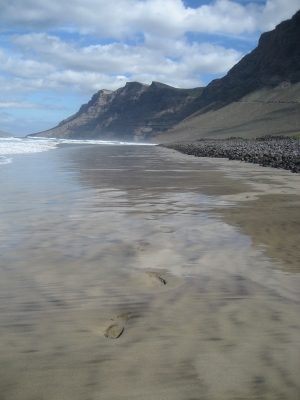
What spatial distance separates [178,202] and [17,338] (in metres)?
5.39

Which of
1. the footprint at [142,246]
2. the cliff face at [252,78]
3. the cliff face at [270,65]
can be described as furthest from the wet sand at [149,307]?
the cliff face at [270,65]

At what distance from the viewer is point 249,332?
8.21 ft

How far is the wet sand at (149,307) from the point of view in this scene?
2031mm

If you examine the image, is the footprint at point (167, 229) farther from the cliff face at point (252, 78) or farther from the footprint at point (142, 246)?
the cliff face at point (252, 78)

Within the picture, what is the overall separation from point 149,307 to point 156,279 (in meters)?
0.57

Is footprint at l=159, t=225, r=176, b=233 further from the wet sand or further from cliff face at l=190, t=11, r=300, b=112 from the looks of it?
cliff face at l=190, t=11, r=300, b=112

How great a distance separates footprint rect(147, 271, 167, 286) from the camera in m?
3.32

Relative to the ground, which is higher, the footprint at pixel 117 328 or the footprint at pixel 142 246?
the footprint at pixel 142 246

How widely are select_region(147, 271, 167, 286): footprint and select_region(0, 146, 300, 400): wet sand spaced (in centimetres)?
2

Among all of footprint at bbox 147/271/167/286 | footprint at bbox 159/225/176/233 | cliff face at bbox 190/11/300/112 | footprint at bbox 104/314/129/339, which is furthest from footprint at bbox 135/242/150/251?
cliff face at bbox 190/11/300/112

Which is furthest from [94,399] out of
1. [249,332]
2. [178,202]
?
[178,202]

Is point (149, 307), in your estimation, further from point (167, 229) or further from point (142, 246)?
point (167, 229)

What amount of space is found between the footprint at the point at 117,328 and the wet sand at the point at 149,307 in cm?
1

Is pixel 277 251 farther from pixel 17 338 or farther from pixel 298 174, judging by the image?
pixel 298 174
